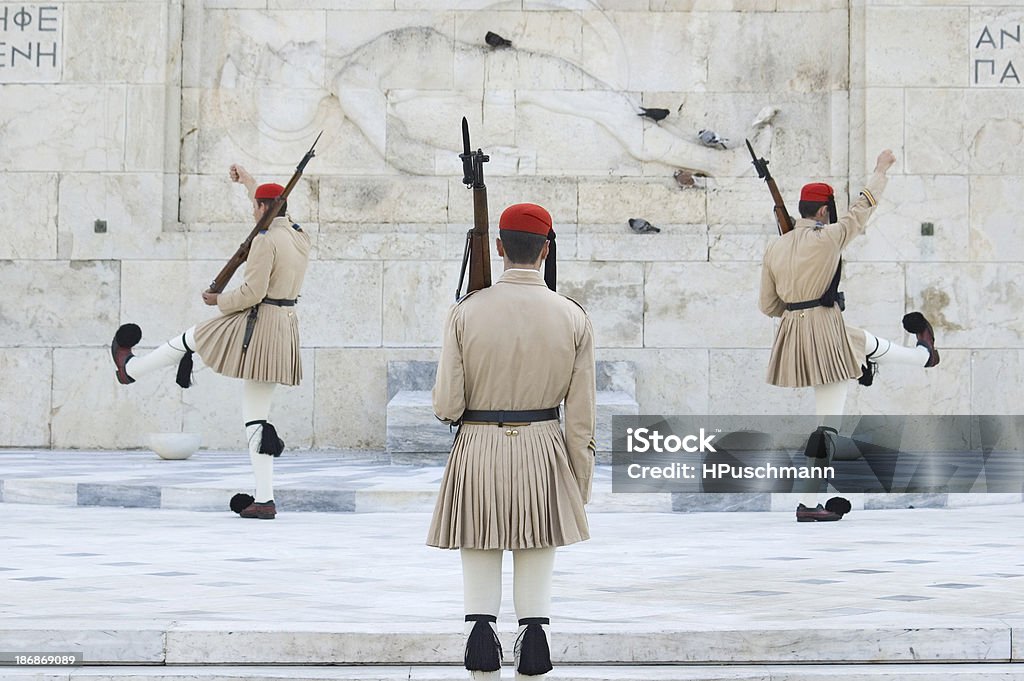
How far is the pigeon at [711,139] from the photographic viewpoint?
12602 millimetres

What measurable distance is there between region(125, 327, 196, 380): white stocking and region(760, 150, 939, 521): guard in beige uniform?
339 cm

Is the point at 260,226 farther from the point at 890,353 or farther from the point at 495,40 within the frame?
the point at 495,40

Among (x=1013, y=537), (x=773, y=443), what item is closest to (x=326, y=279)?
(x=773, y=443)

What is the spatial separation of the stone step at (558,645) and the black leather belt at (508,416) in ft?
2.67

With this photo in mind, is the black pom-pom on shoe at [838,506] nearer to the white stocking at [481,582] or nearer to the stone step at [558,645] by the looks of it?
the stone step at [558,645]

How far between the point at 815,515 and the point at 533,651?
4703 millimetres

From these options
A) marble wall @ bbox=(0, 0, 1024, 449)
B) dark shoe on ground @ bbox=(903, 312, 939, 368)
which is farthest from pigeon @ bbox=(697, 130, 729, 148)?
dark shoe on ground @ bbox=(903, 312, 939, 368)

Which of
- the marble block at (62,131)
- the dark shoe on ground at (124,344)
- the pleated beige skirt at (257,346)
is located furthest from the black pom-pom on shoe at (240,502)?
the marble block at (62,131)

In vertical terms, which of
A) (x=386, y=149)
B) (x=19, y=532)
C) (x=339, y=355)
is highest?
(x=386, y=149)

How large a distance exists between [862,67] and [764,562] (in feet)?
23.7

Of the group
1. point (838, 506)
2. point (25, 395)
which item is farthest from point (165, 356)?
point (838, 506)

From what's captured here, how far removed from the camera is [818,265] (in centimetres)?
822

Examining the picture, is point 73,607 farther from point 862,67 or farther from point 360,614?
point 862,67

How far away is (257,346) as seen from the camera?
816 centimetres
